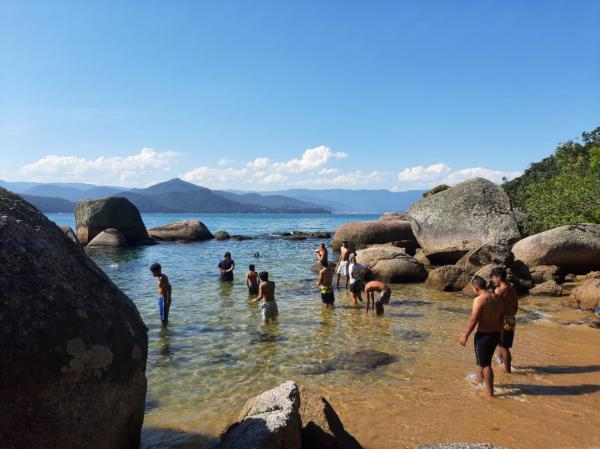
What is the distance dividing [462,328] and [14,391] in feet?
32.8

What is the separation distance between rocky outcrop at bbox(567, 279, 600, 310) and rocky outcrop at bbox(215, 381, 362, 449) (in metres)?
10.4

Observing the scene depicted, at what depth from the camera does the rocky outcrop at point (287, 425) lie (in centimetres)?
412

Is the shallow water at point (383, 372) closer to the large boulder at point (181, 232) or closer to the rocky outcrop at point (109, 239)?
the rocky outcrop at point (109, 239)

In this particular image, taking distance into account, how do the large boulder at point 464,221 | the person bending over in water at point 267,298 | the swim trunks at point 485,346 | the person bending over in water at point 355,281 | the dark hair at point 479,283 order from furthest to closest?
1. the large boulder at point 464,221
2. the person bending over in water at point 355,281
3. the person bending over in water at point 267,298
4. the dark hair at point 479,283
5. the swim trunks at point 485,346

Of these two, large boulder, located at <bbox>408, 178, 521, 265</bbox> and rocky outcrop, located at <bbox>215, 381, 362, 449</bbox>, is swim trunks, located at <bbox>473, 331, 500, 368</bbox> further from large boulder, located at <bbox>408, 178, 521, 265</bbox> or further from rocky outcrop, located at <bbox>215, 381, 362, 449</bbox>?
large boulder, located at <bbox>408, 178, 521, 265</bbox>

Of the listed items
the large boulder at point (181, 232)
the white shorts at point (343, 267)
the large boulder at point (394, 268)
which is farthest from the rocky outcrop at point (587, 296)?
the large boulder at point (181, 232)

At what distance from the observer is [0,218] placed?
378 centimetres

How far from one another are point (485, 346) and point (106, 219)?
34178 millimetres

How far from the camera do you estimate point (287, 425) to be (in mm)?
4297

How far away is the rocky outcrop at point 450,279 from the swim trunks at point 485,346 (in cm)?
898

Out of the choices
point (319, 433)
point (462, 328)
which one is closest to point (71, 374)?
point (319, 433)

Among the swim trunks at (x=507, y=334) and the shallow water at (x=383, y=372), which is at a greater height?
the swim trunks at (x=507, y=334)

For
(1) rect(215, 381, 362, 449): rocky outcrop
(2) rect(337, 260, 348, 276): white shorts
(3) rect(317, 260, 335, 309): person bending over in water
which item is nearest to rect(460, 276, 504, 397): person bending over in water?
(1) rect(215, 381, 362, 449): rocky outcrop

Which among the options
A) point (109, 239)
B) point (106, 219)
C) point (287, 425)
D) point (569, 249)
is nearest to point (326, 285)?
point (287, 425)
